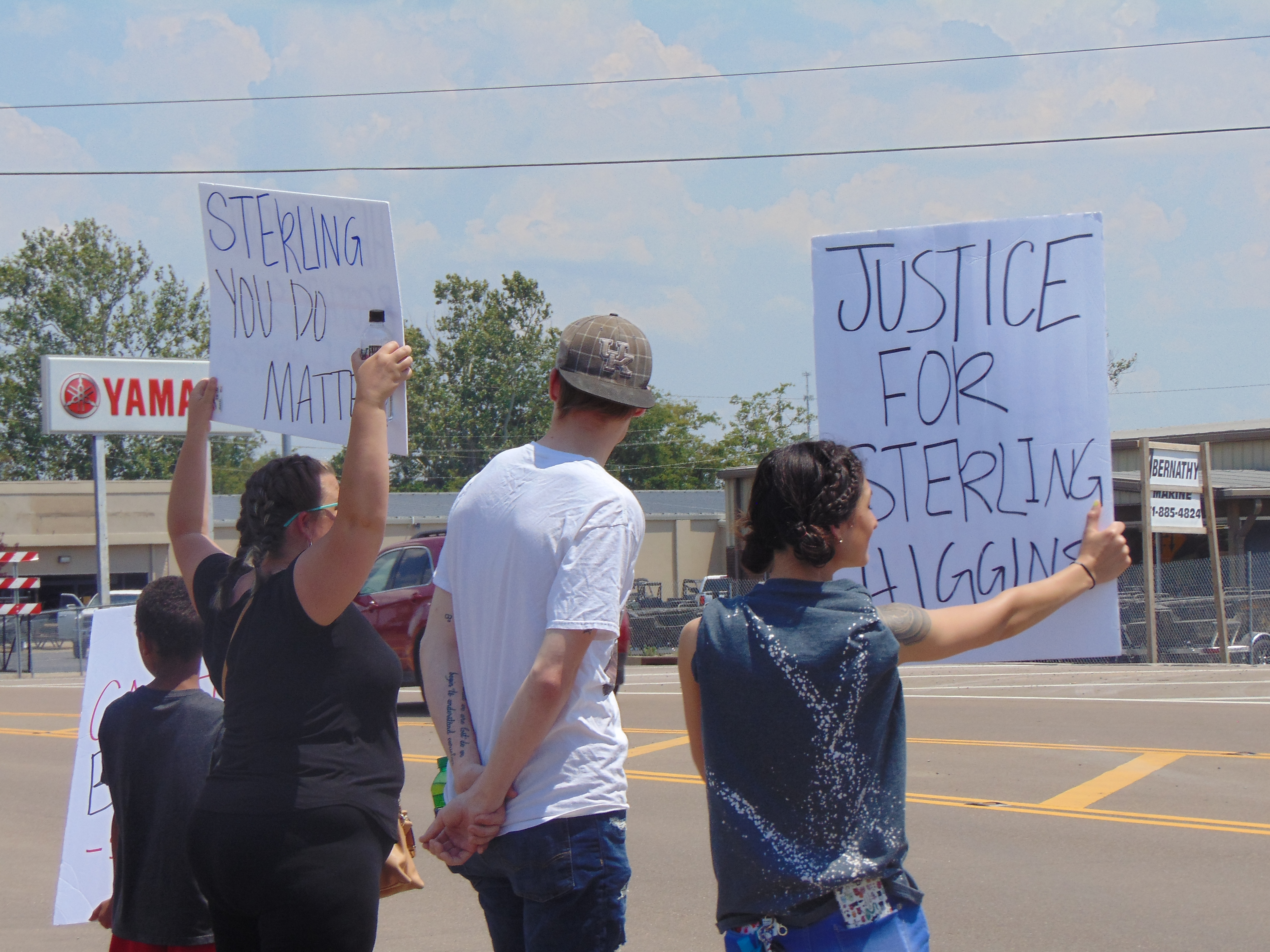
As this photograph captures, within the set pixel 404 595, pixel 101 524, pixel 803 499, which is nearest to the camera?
pixel 803 499

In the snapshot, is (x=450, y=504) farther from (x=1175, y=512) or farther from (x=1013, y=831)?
(x=1013, y=831)

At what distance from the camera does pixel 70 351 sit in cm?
5853

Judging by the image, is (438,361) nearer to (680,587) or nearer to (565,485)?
(680,587)

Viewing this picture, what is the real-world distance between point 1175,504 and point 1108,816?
1096 centimetres

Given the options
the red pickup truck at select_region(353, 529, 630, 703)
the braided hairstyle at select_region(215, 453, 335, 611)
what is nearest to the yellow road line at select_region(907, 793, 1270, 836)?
the red pickup truck at select_region(353, 529, 630, 703)

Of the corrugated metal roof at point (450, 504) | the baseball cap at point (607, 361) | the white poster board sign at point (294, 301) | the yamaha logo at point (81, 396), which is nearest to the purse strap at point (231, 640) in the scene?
the white poster board sign at point (294, 301)

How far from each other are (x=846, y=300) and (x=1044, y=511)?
70cm

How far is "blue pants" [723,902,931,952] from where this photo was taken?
226 cm

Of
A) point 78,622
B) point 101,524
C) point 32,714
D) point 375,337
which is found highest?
point 375,337

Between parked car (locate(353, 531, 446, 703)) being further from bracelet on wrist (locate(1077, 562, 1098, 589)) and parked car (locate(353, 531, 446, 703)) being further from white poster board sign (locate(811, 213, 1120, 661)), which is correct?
bracelet on wrist (locate(1077, 562, 1098, 589))

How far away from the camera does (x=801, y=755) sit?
7.52 feet

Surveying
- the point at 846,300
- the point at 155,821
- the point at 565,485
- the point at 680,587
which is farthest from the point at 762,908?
the point at 680,587

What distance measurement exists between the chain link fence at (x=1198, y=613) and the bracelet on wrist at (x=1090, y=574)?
16.0 metres

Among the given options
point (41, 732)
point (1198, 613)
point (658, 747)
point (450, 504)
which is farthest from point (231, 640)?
point (450, 504)
